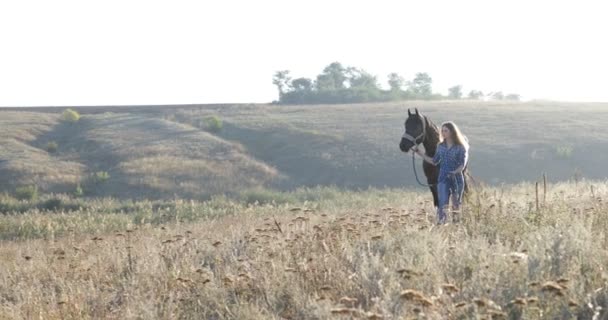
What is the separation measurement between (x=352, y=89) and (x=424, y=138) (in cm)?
8809

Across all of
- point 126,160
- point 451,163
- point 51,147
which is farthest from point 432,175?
point 51,147

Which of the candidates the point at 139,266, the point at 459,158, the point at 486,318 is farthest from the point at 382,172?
the point at 486,318

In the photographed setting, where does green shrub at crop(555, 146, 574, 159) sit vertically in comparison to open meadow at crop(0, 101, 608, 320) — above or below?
below

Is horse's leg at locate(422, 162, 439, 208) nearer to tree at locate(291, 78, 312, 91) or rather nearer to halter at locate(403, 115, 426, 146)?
halter at locate(403, 115, 426, 146)

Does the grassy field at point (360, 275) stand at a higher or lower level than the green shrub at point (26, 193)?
higher

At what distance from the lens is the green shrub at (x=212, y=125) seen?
5666cm

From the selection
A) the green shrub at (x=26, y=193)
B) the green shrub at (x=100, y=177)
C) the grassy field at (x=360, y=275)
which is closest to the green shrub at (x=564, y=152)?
the green shrub at (x=100, y=177)

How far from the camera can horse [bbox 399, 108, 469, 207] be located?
1162 cm

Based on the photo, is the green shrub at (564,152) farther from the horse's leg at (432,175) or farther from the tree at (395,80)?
the tree at (395,80)

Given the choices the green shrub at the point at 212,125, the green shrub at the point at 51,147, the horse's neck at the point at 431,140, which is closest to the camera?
the horse's neck at the point at 431,140

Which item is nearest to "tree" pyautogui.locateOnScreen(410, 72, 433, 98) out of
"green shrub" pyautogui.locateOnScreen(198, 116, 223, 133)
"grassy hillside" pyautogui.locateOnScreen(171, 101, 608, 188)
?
"grassy hillside" pyautogui.locateOnScreen(171, 101, 608, 188)

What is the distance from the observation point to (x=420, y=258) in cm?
616

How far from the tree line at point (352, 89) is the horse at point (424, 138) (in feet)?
266

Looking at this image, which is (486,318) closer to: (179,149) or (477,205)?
(477,205)
